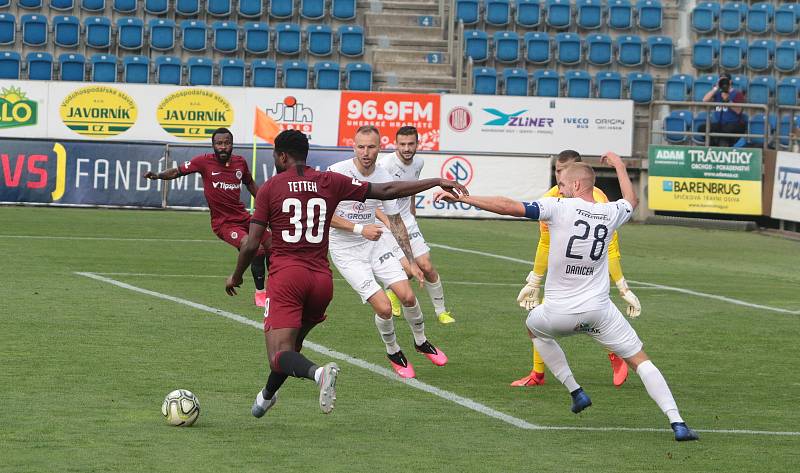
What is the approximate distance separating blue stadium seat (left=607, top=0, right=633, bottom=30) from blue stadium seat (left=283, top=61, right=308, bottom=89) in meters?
8.67

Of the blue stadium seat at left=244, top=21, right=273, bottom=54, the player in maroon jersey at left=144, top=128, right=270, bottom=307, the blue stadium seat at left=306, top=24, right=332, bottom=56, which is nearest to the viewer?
the player in maroon jersey at left=144, top=128, right=270, bottom=307

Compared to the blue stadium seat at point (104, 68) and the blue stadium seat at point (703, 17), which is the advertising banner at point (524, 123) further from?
the blue stadium seat at point (104, 68)

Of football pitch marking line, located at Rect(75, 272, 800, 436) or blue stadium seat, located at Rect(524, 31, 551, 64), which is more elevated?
blue stadium seat, located at Rect(524, 31, 551, 64)

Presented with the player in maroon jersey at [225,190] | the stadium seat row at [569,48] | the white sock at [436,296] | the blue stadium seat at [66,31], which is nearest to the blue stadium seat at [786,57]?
the stadium seat row at [569,48]

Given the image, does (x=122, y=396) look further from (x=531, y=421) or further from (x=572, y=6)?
(x=572, y=6)

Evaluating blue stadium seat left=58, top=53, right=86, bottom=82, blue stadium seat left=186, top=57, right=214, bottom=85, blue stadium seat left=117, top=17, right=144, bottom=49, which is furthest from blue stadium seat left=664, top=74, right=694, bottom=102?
blue stadium seat left=58, top=53, right=86, bottom=82

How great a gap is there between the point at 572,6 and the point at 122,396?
89.4ft

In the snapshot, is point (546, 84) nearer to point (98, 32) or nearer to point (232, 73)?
point (232, 73)

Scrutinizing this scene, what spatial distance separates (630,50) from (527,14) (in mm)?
2838

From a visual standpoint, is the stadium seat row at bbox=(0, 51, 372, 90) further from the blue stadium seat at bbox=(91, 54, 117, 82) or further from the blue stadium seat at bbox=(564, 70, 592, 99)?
the blue stadium seat at bbox=(564, 70, 592, 99)

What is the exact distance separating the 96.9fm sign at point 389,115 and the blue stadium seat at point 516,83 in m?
3.06

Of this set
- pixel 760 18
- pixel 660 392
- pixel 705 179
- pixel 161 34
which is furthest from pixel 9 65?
pixel 660 392

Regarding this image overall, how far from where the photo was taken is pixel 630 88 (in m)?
33.6

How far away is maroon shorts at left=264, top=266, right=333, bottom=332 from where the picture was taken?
9023 mm
